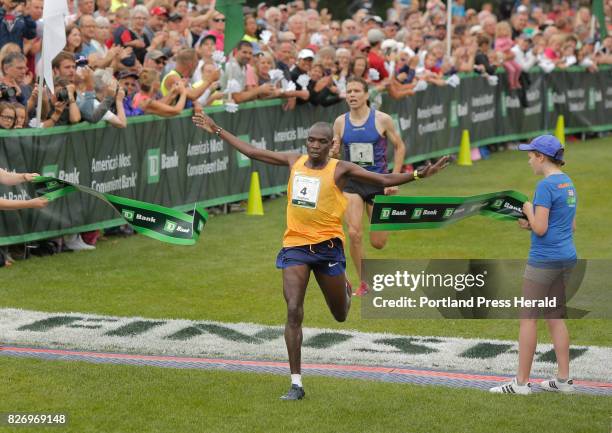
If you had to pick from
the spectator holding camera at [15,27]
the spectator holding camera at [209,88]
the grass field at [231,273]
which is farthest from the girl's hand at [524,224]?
the spectator holding camera at [15,27]

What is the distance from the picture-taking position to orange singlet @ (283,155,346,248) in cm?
982

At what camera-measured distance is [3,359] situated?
10773 millimetres

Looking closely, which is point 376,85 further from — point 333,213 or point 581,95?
point 333,213

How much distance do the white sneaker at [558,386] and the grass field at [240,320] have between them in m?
0.11

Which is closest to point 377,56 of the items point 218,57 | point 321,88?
point 321,88

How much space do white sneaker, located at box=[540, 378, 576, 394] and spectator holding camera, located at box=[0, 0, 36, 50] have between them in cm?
977

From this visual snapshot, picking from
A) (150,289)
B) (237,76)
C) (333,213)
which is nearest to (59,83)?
(150,289)

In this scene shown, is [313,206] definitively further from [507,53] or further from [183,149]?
[507,53]

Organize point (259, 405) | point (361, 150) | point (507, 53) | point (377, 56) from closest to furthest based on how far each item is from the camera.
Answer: point (259, 405) → point (361, 150) → point (377, 56) → point (507, 53)

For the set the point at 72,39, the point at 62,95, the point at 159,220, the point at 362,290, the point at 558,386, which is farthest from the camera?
the point at 72,39

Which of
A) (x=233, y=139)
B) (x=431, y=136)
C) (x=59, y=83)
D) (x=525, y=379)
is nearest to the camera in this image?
(x=525, y=379)

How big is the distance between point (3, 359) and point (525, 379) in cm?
444

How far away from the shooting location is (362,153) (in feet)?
45.3

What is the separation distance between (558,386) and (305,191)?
8.22ft
